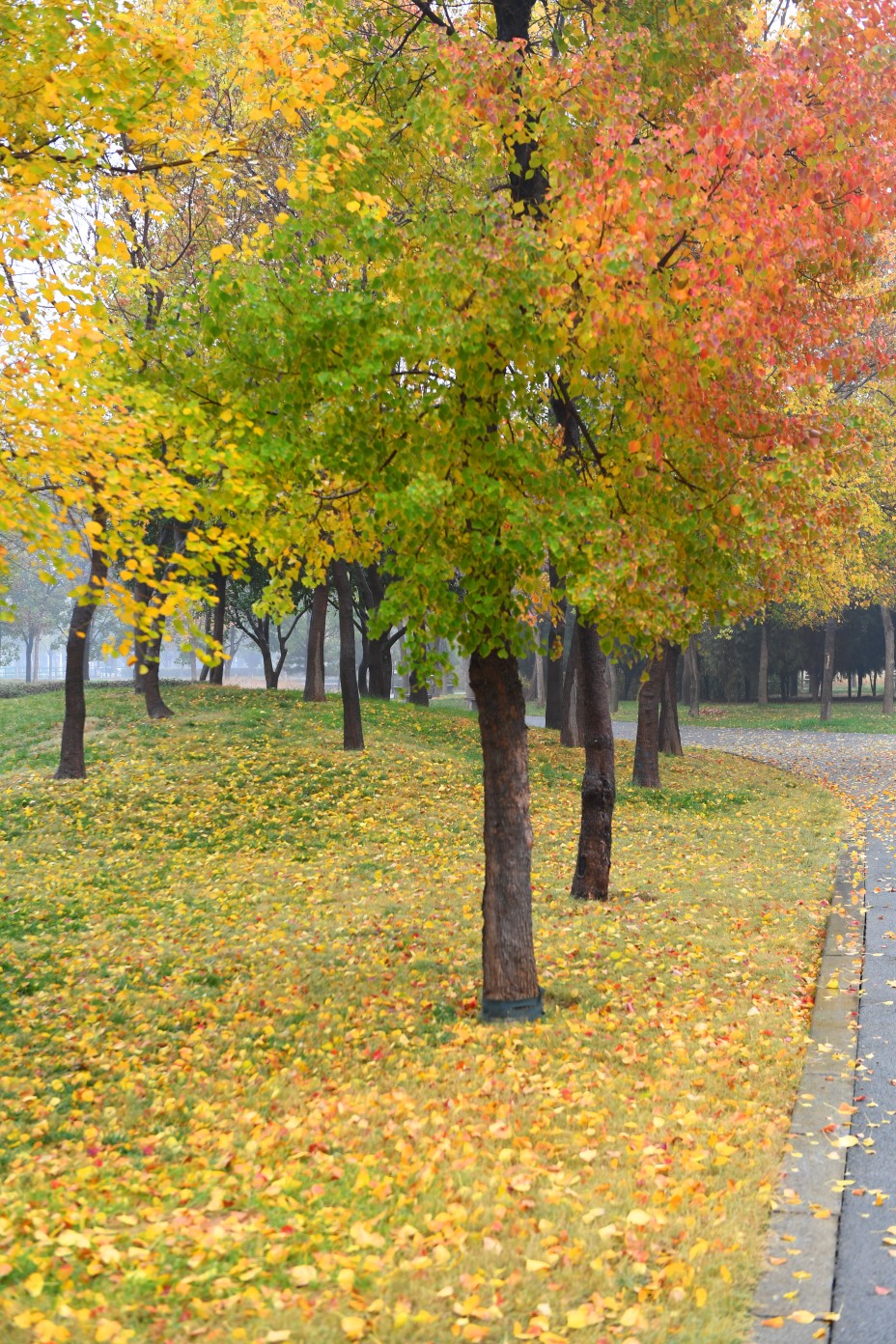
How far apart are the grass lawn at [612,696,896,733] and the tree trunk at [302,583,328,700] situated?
1667cm

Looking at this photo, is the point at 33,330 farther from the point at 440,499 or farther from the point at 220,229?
the point at 220,229

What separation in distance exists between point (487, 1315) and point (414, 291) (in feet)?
18.2

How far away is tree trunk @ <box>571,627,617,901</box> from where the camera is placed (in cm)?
1120

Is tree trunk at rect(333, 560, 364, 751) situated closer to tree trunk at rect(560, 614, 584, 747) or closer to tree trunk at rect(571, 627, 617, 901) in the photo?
tree trunk at rect(560, 614, 584, 747)

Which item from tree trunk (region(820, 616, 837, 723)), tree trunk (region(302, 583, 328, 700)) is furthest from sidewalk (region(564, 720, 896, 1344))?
tree trunk (region(820, 616, 837, 723))

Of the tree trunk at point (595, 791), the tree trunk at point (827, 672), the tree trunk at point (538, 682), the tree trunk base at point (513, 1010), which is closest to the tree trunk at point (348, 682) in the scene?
the tree trunk at point (595, 791)

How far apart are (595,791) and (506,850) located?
3.41 meters

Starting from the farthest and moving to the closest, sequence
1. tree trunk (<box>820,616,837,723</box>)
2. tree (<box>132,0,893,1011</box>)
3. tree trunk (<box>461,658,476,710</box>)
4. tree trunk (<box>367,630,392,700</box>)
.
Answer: tree trunk (<box>461,658,476,710</box>), tree trunk (<box>820,616,837,723</box>), tree trunk (<box>367,630,392,700</box>), tree (<box>132,0,893,1011</box>)

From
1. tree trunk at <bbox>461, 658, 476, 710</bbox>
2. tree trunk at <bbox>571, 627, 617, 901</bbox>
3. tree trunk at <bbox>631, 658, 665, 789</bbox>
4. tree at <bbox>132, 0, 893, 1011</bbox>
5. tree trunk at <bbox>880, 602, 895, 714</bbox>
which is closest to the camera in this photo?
tree at <bbox>132, 0, 893, 1011</bbox>

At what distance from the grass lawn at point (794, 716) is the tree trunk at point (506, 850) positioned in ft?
100

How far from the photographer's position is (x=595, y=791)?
440 inches

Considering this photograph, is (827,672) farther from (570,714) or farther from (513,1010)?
(513,1010)

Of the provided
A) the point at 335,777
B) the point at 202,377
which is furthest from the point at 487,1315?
the point at 335,777

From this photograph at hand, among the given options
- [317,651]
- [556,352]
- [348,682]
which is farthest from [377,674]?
[556,352]
